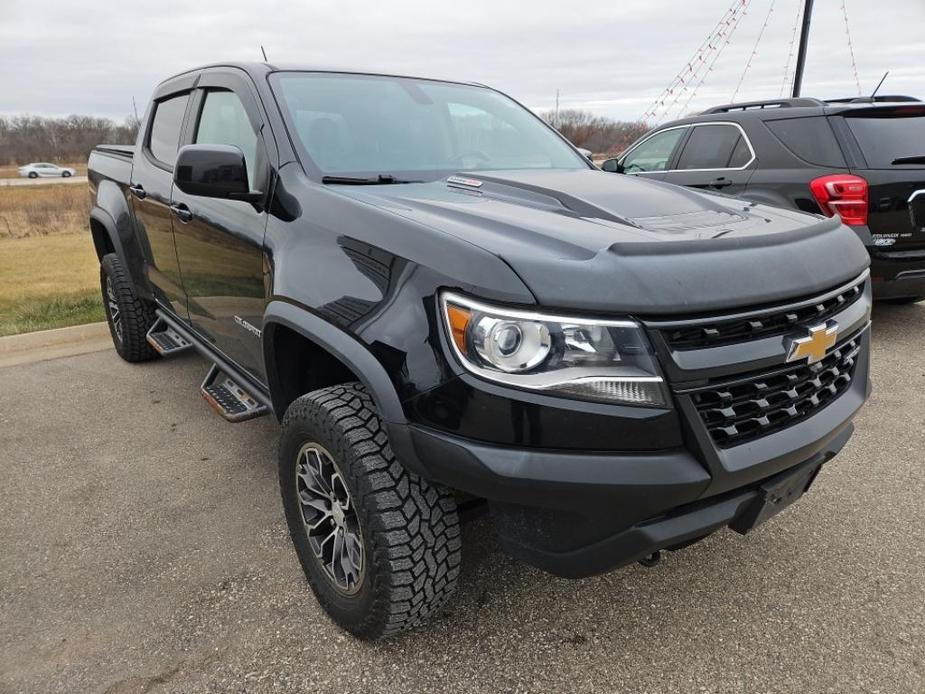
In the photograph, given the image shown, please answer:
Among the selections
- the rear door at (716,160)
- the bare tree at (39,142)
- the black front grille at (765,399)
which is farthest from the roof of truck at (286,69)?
the bare tree at (39,142)

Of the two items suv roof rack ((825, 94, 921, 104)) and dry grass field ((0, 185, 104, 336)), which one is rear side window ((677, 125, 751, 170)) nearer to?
suv roof rack ((825, 94, 921, 104))

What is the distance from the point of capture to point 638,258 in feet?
5.39

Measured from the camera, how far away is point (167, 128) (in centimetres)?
384

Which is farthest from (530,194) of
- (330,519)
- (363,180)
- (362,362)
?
(330,519)

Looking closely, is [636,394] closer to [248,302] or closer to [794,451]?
[794,451]

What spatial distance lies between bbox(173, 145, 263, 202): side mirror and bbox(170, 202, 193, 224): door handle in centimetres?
69

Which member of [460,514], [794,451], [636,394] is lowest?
[460,514]

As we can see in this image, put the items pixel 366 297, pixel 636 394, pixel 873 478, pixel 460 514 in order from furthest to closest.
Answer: pixel 873 478 < pixel 460 514 < pixel 366 297 < pixel 636 394

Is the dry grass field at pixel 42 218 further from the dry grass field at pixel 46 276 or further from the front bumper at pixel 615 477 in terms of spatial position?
the front bumper at pixel 615 477

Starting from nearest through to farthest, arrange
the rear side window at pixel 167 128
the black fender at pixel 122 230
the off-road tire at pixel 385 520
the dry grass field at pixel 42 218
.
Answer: the off-road tire at pixel 385 520 < the rear side window at pixel 167 128 < the black fender at pixel 122 230 < the dry grass field at pixel 42 218

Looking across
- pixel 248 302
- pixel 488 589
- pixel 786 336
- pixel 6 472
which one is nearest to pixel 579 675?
pixel 488 589

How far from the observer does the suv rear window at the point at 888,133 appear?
481cm

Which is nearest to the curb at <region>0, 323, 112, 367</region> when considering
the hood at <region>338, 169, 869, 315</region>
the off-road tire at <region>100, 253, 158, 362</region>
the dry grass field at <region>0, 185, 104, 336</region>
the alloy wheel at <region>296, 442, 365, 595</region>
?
the dry grass field at <region>0, 185, 104, 336</region>

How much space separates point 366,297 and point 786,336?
1122mm
